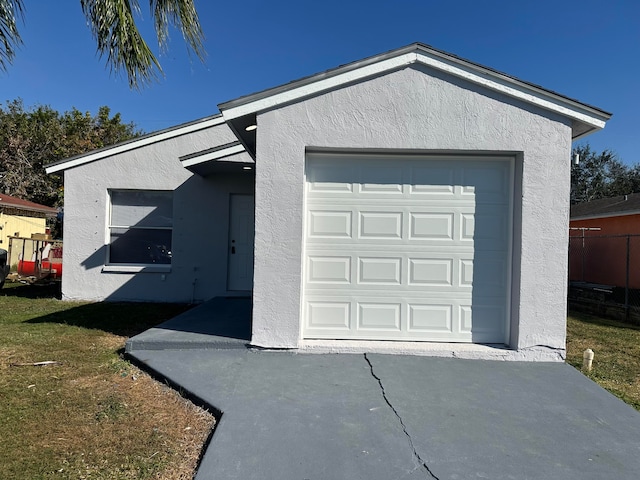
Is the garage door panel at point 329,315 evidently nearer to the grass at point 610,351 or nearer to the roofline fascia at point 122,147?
the grass at point 610,351

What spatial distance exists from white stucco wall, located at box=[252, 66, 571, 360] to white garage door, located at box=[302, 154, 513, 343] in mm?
276

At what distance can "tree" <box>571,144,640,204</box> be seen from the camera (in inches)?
1337

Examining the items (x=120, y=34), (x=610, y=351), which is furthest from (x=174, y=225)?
(x=610, y=351)

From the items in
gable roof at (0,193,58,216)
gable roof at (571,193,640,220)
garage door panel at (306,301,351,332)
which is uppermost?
gable roof at (571,193,640,220)

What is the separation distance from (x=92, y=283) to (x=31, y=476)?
7722mm

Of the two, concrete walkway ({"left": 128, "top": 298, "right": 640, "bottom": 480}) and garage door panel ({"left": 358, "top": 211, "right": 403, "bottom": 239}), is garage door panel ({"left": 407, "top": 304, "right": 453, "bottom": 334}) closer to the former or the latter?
concrete walkway ({"left": 128, "top": 298, "right": 640, "bottom": 480})

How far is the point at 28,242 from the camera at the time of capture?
536 inches

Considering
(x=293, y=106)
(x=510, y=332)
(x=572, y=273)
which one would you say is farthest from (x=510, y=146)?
(x=572, y=273)

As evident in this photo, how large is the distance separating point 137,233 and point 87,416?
675cm

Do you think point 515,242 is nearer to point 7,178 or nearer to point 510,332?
point 510,332

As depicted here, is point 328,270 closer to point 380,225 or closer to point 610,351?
point 380,225

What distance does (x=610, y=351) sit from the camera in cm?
671

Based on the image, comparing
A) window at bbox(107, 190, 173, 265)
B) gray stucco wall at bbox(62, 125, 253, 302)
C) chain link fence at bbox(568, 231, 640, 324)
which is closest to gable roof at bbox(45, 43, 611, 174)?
gray stucco wall at bbox(62, 125, 253, 302)

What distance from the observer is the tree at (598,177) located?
33969 mm
